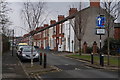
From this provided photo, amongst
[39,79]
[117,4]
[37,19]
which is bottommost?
[39,79]

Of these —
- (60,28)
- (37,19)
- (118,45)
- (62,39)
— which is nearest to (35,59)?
(37,19)

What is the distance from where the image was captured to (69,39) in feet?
161

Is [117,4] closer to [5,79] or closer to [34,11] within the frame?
[34,11]

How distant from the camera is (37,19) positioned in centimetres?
1947

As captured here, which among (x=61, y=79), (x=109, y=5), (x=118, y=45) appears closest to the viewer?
(x=61, y=79)

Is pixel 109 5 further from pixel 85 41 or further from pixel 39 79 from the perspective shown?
pixel 85 41

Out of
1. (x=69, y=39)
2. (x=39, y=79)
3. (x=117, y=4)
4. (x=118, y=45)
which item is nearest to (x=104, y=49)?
(x=118, y=45)

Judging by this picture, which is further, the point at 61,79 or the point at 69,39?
the point at 69,39

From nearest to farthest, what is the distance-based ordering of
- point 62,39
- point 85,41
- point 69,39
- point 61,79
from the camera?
point 61,79, point 85,41, point 69,39, point 62,39

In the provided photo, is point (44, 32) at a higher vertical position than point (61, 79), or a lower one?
higher

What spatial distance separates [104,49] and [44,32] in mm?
40749

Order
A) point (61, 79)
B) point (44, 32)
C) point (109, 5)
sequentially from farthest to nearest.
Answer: point (44, 32), point (109, 5), point (61, 79)

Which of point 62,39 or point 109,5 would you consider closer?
point 109,5

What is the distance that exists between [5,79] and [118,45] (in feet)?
99.4
